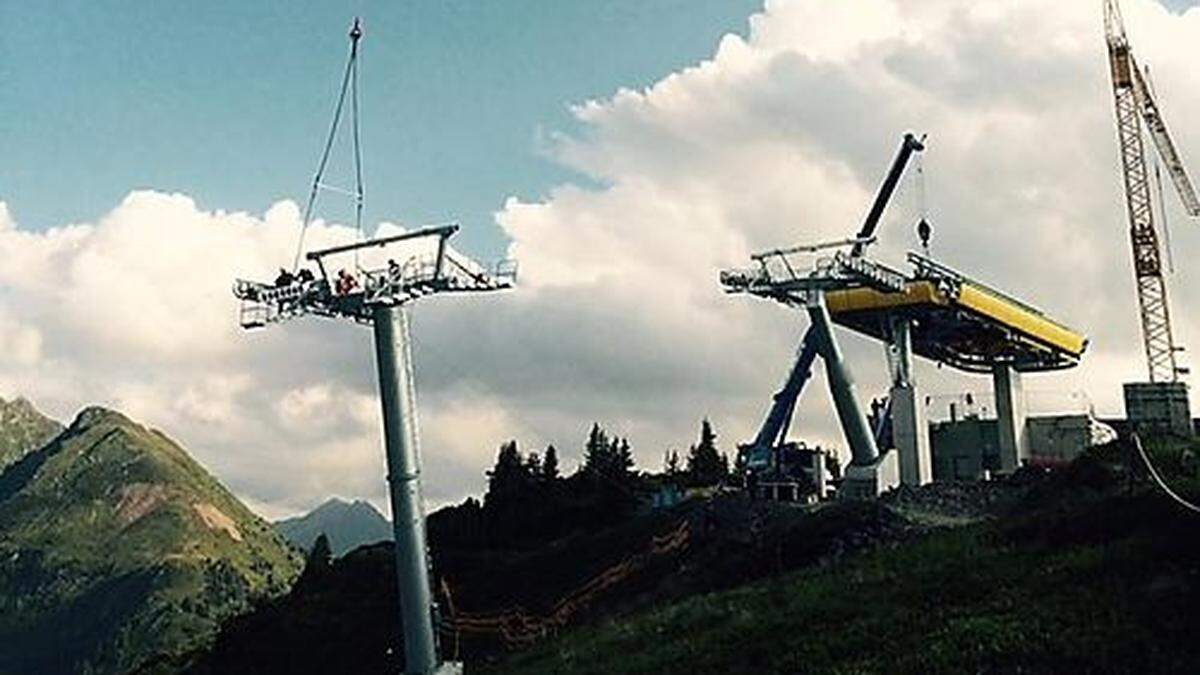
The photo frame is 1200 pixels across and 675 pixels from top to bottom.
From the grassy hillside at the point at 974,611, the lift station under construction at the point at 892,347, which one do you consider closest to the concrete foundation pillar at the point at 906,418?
the lift station under construction at the point at 892,347

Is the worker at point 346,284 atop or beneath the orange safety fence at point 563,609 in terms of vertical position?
atop

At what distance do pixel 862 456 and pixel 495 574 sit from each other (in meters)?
26.4

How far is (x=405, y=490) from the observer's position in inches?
2160

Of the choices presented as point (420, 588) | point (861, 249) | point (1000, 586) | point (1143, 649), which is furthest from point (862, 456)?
point (1143, 649)

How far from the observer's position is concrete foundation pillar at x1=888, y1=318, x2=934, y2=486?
281ft

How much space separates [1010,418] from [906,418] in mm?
15552

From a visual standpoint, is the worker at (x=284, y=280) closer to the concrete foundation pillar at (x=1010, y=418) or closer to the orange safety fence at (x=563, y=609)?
the orange safety fence at (x=563, y=609)

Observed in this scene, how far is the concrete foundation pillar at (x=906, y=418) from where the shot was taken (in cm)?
8556

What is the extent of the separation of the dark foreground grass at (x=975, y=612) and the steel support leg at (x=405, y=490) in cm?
512

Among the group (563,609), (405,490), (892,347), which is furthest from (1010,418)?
(405,490)

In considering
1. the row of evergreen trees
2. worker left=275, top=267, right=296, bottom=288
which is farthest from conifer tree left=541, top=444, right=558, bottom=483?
worker left=275, top=267, right=296, bottom=288

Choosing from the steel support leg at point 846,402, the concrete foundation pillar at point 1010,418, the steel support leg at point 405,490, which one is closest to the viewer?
the steel support leg at point 405,490

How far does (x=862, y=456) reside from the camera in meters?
85.4

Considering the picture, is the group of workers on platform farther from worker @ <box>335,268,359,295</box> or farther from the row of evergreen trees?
the row of evergreen trees
